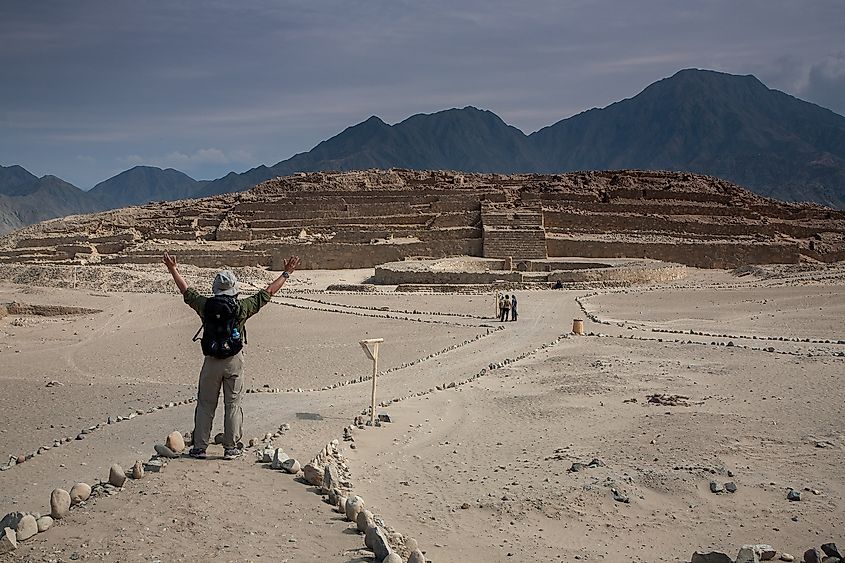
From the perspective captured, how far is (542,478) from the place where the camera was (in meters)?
6.75

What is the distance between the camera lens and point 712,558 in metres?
4.78

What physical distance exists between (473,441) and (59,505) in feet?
14.2

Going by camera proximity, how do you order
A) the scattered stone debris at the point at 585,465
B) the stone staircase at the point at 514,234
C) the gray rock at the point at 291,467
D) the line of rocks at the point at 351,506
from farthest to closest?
the stone staircase at the point at 514,234
the scattered stone debris at the point at 585,465
the gray rock at the point at 291,467
the line of rocks at the point at 351,506

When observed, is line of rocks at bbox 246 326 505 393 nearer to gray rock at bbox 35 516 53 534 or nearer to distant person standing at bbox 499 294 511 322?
distant person standing at bbox 499 294 511 322

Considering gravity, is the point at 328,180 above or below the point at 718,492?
above

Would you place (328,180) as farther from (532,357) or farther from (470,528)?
(470,528)

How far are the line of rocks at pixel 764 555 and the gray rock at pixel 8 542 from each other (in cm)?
410

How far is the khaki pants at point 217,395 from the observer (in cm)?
602

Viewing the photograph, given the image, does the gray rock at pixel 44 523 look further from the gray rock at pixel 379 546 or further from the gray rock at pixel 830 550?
the gray rock at pixel 830 550

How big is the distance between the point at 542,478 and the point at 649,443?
1.57 meters

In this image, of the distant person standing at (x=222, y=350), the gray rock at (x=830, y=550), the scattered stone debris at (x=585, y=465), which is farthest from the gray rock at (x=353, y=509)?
the gray rock at (x=830, y=550)

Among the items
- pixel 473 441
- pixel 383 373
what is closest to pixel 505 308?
pixel 383 373

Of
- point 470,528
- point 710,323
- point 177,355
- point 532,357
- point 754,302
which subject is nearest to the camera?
point 470,528

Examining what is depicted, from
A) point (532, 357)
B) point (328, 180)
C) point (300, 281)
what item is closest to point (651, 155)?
point (328, 180)
